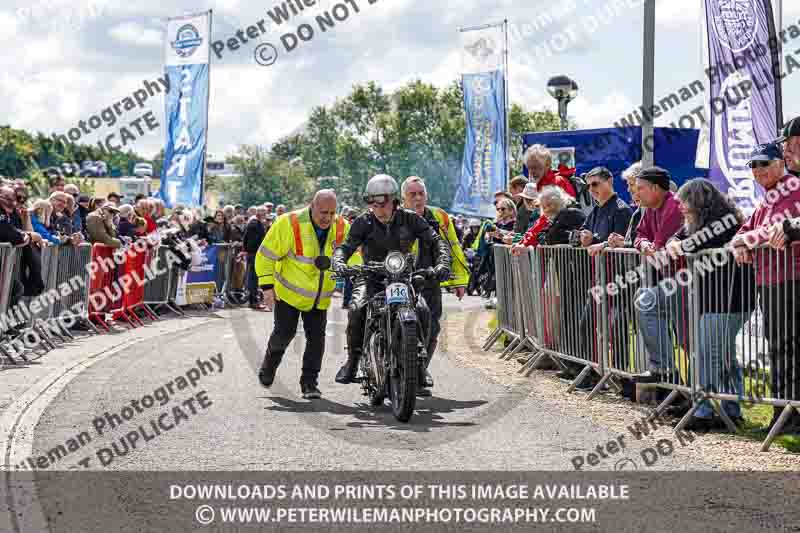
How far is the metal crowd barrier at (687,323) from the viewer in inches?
287

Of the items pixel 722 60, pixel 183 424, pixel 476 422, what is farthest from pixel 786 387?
pixel 722 60

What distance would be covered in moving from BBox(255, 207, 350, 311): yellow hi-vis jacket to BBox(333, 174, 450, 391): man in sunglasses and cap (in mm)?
623

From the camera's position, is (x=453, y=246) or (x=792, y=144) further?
(x=453, y=246)

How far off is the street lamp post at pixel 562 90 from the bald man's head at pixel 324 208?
1255 cm

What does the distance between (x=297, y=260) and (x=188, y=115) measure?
1626cm

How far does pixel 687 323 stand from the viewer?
811cm

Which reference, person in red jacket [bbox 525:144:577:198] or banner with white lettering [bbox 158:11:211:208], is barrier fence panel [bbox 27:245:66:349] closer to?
person in red jacket [bbox 525:144:577:198]

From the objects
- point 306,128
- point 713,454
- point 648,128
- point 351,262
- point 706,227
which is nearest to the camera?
point 713,454

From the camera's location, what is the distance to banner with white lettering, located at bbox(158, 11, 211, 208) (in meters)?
25.2

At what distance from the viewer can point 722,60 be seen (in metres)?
12.9

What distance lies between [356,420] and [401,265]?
1.21 metres

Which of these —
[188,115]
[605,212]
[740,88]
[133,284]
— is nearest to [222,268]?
[188,115]

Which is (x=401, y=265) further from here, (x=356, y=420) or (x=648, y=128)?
(x=648, y=128)

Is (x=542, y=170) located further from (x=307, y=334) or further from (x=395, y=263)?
(x=395, y=263)
